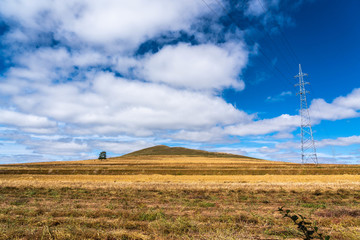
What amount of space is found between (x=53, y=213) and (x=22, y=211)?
193 cm

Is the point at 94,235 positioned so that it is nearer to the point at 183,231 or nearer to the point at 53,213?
the point at 183,231

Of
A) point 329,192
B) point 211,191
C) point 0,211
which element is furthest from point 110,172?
point 329,192

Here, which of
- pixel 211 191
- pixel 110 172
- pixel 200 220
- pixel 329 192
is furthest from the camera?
pixel 110 172

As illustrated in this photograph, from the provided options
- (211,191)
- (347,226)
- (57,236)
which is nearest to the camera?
(57,236)

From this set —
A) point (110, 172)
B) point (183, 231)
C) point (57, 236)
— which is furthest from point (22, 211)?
point (110, 172)

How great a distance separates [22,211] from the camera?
39.3ft

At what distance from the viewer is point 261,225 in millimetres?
9742

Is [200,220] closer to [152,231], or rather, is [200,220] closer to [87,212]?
[152,231]

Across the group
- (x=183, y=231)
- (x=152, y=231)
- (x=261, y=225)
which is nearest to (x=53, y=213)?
→ (x=152, y=231)

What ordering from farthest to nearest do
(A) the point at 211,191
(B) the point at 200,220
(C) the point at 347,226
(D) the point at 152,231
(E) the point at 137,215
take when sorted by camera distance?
A: (A) the point at 211,191
(E) the point at 137,215
(B) the point at 200,220
(C) the point at 347,226
(D) the point at 152,231

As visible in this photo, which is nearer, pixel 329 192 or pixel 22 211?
pixel 22 211

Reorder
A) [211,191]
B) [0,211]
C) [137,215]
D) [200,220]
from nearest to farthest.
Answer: [200,220] < [137,215] < [0,211] < [211,191]

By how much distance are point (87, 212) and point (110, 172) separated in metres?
39.6

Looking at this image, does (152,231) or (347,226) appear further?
(347,226)
